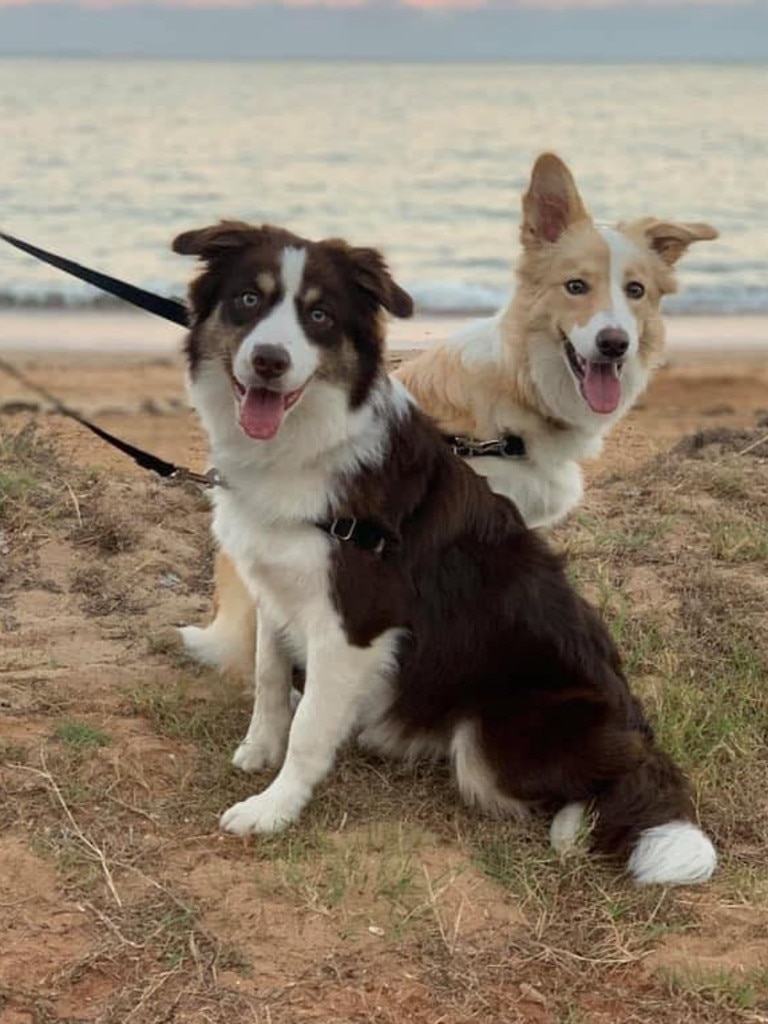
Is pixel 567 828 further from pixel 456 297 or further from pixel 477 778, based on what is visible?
pixel 456 297

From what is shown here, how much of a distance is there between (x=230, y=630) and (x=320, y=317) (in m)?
1.57

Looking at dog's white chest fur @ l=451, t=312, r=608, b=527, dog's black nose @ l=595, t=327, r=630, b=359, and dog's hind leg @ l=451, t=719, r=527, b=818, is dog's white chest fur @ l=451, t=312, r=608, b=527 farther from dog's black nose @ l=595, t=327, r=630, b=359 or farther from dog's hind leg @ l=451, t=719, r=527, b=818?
dog's hind leg @ l=451, t=719, r=527, b=818

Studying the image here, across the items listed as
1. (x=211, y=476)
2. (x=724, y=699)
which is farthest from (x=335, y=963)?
(x=724, y=699)

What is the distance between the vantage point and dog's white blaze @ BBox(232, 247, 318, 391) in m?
3.31

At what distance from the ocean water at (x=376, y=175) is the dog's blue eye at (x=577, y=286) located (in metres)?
1.66

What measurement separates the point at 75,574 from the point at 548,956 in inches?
125

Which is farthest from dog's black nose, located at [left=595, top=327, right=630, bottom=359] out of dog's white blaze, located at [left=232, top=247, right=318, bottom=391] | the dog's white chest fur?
dog's white blaze, located at [left=232, top=247, right=318, bottom=391]

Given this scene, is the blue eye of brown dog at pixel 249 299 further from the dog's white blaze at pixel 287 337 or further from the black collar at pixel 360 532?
the black collar at pixel 360 532

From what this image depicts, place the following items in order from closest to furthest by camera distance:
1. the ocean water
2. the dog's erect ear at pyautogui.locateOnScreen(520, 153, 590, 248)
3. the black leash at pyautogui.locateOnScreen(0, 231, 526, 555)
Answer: the black leash at pyautogui.locateOnScreen(0, 231, 526, 555) < the dog's erect ear at pyautogui.locateOnScreen(520, 153, 590, 248) < the ocean water

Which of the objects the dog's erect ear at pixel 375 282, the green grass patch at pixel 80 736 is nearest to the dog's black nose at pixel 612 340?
the dog's erect ear at pixel 375 282

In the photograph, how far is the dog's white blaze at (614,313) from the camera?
453 centimetres

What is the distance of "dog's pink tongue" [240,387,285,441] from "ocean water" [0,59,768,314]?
113 inches

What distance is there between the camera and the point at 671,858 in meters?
3.40

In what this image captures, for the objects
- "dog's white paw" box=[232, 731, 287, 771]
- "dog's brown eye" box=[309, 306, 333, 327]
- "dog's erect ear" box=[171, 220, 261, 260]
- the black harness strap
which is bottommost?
"dog's white paw" box=[232, 731, 287, 771]
